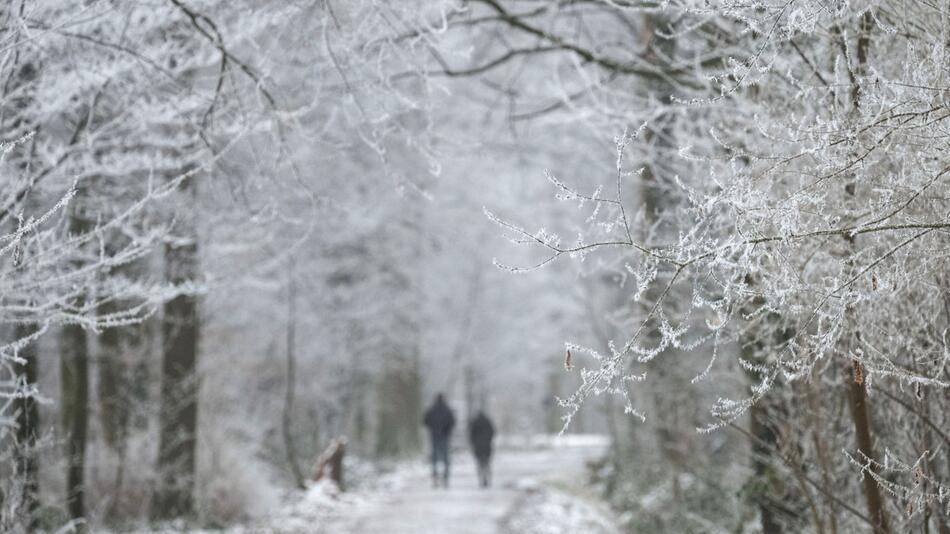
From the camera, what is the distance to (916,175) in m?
→ 2.92

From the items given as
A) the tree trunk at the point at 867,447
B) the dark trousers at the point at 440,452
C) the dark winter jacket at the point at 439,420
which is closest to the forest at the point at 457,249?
the tree trunk at the point at 867,447

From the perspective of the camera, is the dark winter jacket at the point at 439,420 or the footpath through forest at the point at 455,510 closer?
the footpath through forest at the point at 455,510

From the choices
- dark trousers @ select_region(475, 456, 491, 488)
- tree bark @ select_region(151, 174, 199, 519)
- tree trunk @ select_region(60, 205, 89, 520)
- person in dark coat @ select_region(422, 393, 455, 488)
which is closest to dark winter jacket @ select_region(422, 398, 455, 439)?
person in dark coat @ select_region(422, 393, 455, 488)

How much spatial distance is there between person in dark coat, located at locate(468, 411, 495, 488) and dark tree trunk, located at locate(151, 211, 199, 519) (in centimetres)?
572

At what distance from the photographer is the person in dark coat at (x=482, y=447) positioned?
49.9ft

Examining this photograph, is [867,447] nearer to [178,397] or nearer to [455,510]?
[455,510]

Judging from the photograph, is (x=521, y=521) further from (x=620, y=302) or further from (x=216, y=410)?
(x=216, y=410)

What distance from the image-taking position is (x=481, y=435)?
50.8 feet

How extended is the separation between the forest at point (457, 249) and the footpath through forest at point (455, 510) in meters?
0.10

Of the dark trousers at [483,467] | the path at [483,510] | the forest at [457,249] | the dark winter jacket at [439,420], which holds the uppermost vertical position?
the forest at [457,249]

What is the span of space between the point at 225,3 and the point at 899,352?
4.25 meters

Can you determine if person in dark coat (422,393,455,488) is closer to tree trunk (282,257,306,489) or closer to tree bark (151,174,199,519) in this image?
tree trunk (282,257,306,489)

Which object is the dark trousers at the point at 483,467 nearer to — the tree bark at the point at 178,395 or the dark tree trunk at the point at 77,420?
the tree bark at the point at 178,395

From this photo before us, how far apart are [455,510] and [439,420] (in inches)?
158
